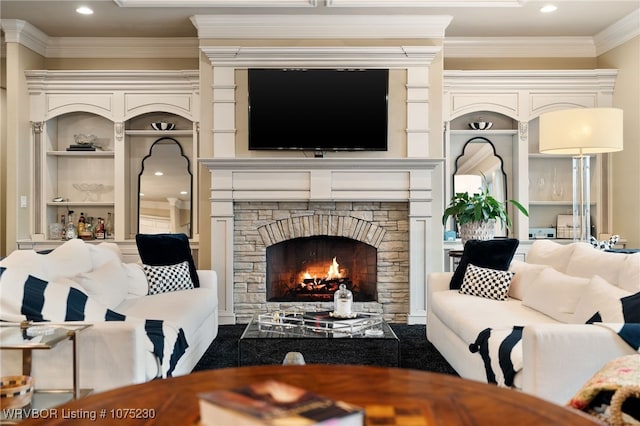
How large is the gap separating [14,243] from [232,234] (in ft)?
7.21

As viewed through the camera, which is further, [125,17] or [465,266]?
[125,17]

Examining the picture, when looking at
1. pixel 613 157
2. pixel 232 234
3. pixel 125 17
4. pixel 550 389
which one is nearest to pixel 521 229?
pixel 613 157

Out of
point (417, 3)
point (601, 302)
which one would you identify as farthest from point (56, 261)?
point (417, 3)

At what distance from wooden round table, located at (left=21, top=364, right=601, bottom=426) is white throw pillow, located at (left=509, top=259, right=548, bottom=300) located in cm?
279

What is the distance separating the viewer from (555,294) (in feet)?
9.97

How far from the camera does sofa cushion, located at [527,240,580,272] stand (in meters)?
3.50

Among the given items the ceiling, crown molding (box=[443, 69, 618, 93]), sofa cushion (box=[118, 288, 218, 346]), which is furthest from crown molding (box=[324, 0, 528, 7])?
sofa cushion (box=[118, 288, 218, 346])

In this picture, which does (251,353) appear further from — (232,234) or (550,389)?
(550,389)

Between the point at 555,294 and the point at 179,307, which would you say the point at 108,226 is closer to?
the point at 179,307

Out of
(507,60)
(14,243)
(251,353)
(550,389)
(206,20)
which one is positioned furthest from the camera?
(507,60)

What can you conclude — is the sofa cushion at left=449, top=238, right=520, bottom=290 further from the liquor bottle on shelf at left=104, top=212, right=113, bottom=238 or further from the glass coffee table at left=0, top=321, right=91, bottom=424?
the liquor bottle on shelf at left=104, top=212, right=113, bottom=238

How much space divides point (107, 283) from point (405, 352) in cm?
211

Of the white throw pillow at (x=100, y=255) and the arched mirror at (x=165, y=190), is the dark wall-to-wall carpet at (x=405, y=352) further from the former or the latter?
the arched mirror at (x=165, y=190)

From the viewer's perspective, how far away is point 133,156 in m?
5.62
